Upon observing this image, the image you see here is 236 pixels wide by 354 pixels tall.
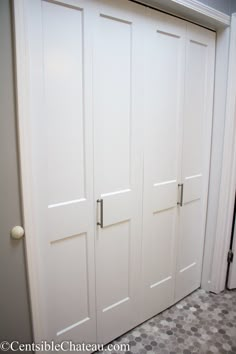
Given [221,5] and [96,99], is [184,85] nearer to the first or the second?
[221,5]

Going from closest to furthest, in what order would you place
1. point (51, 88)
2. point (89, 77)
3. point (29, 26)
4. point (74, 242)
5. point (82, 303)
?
point (29, 26)
point (51, 88)
point (89, 77)
point (74, 242)
point (82, 303)

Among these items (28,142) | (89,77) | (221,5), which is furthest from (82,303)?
(221,5)

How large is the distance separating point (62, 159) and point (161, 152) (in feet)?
2.36

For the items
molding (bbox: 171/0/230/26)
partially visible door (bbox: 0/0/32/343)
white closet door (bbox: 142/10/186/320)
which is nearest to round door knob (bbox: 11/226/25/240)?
partially visible door (bbox: 0/0/32/343)

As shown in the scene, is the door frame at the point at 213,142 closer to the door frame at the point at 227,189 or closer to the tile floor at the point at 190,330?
the door frame at the point at 227,189

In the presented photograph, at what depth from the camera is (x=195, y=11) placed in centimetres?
163

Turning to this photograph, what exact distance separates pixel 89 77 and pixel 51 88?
0.73 feet

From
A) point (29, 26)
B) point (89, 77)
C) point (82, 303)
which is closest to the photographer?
point (29, 26)

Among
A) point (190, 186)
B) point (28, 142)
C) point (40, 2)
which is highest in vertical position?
point (40, 2)

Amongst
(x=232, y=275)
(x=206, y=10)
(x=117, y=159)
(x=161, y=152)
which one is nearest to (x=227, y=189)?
(x=161, y=152)

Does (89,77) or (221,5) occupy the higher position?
(221,5)

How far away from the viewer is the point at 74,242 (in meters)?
1.46

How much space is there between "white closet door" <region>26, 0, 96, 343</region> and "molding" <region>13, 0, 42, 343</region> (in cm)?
4

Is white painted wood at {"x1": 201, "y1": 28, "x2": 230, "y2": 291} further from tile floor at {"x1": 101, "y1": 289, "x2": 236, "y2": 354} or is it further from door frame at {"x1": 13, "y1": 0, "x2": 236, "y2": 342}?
tile floor at {"x1": 101, "y1": 289, "x2": 236, "y2": 354}
